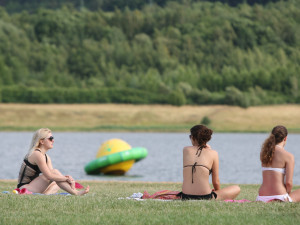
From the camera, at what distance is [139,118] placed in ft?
267

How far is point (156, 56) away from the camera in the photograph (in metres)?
118

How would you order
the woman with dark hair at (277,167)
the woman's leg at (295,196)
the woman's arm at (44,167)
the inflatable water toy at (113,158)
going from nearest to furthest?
the woman with dark hair at (277,167), the woman's leg at (295,196), the woman's arm at (44,167), the inflatable water toy at (113,158)

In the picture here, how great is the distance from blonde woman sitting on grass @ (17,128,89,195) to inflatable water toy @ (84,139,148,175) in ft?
39.7

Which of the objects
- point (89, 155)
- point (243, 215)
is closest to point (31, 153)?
point (243, 215)

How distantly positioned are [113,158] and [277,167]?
1410 cm

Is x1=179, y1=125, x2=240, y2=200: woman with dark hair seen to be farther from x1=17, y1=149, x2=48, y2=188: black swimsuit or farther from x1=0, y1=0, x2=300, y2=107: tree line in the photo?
x1=0, y1=0, x2=300, y2=107: tree line

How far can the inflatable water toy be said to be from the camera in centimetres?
2342

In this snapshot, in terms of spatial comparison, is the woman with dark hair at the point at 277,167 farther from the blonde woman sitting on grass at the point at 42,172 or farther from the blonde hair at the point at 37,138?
the blonde hair at the point at 37,138

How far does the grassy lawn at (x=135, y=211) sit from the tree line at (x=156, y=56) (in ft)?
250

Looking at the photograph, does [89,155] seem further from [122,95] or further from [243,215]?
[122,95]

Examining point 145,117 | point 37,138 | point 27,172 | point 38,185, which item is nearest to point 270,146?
point 37,138

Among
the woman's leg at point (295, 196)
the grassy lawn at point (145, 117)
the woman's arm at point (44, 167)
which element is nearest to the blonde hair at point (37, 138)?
the woman's arm at point (44, 167)

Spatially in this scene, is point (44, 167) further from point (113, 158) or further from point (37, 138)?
point (113, 158)

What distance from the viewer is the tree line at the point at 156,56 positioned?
304 ft
